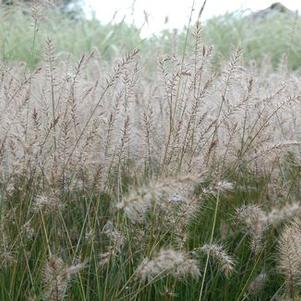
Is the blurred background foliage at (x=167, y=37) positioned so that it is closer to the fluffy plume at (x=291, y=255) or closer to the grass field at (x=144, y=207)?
the grass field at (x=144, y=207)

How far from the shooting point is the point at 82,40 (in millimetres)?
6988

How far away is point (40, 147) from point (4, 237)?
28 centimetres

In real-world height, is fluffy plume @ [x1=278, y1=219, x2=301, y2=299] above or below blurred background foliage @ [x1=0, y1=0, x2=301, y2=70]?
below

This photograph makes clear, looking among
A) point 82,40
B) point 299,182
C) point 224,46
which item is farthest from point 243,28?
point 299,182

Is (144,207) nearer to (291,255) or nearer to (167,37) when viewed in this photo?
(291,255)

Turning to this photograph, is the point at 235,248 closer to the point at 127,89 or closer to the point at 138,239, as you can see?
the point at 138,239

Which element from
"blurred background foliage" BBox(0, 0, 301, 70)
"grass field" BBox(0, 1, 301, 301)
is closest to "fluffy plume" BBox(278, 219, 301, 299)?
"grass field" BBox(0, 1, 301, 301)

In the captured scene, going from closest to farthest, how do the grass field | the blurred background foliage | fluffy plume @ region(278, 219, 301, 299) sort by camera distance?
fluffy plume @ region(278, 219, 301, 299) → the grass field → the blurred background foliage

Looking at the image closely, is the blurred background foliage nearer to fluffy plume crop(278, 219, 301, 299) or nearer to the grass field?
the grass field

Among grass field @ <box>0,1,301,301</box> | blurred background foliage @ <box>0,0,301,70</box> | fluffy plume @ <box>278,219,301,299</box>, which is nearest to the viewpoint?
fluffy plume @ <box>278,219,301,299</box>

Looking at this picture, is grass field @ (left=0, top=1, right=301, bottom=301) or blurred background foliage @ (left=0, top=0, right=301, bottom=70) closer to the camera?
grass field @ (left=0, top=1, right=301, bottom=301)

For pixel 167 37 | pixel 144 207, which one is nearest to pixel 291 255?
pixel 144 207

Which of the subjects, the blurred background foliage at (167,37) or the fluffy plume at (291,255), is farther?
the blurred background foliage at (167,37)

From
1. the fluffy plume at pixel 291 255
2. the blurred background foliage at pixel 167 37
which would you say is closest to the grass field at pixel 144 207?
the fluffy plume at pixel 291 255
